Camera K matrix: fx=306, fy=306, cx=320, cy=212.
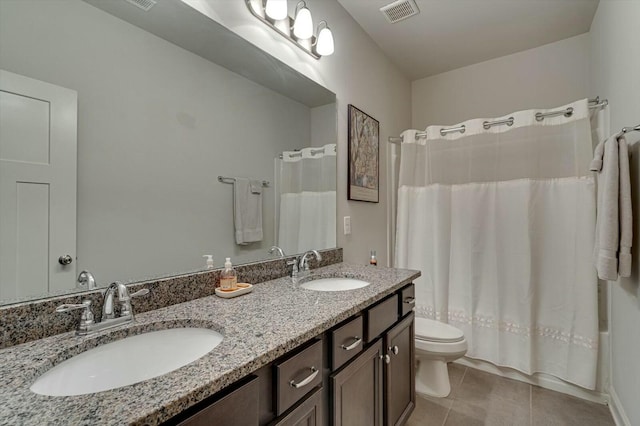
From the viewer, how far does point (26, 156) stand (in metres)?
0.79

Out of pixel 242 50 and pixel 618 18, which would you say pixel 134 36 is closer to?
pixel 242 50

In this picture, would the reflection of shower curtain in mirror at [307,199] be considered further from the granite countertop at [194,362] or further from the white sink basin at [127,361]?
the white sink basin at [127,361]

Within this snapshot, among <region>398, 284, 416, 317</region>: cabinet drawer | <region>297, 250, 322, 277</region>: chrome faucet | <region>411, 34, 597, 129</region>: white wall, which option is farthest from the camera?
<region>411, 34, 597, 129</region>: white wall

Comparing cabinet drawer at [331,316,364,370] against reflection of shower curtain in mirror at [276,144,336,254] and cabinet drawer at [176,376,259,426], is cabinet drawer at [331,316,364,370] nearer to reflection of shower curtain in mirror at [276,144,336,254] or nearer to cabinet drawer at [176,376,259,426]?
cabinet drawer at [176,376,259,426]

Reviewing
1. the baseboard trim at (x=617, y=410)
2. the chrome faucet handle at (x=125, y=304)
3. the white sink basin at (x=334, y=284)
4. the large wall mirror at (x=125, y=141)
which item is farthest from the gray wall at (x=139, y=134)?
the baseboard trim at (x=617, y=410)

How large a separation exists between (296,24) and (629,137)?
1.77m

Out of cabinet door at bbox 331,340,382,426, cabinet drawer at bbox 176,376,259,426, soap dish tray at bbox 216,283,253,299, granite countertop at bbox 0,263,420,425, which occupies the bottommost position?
cabinet door at bbox 331,340,382,426

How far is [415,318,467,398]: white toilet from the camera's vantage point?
1.83m

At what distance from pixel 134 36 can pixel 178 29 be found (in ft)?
0.61

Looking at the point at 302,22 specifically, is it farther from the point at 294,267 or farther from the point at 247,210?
the point at 294,267

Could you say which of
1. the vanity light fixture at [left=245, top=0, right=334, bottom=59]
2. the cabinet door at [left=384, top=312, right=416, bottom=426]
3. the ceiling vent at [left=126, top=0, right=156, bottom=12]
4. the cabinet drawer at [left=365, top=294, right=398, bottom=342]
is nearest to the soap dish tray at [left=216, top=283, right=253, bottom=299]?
the cabinet drawer at [left=365, top=294, right=398, bottom=342]

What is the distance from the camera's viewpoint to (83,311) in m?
0.83

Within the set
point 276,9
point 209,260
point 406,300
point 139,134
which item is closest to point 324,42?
point 276,9

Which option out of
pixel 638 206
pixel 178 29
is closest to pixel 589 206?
pixel 638 206
